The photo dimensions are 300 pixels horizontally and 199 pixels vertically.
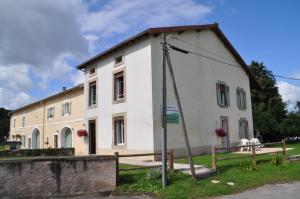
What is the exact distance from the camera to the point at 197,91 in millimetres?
20844

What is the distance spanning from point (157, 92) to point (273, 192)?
9.03 m

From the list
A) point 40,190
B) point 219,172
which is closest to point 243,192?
point 219,172

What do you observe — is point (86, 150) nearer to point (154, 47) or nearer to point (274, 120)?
point (154, 47)

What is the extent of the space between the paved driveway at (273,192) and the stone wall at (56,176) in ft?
12.6

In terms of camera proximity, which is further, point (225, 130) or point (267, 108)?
point (267, 108)

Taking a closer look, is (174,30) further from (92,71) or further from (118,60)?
(92,71)

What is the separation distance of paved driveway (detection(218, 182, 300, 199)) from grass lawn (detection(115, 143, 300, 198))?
1.28ft

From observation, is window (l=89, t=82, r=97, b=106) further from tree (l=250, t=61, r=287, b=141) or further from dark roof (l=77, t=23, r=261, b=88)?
tree (l=250, t=61, r=287, b=141)

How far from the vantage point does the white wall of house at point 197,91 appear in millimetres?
18281

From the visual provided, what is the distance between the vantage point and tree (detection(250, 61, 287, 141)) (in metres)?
33.8

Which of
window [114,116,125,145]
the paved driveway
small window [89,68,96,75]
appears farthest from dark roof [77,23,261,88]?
the paved driveway

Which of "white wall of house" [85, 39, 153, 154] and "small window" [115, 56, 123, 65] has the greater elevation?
"small window" [115, 56, 123, 65]

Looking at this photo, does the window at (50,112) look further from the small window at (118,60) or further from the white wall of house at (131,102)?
the small window at (118,60)

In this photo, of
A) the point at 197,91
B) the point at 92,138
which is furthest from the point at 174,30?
the point at 92,138
